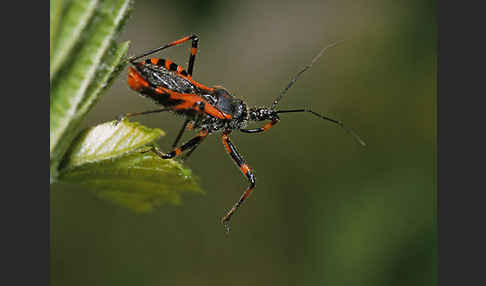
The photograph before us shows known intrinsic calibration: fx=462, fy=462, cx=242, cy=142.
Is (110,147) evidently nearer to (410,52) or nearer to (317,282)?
(317,282)

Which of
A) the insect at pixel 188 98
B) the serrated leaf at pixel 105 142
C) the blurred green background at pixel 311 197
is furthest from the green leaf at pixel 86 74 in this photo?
the blurred green background at pixel 311 197

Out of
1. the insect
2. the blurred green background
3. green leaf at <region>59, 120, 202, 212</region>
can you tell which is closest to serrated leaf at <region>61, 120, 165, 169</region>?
green leaf at <region>59, 120, 202, 212</region>

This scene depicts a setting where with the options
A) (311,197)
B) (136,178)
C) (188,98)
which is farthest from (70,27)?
(311,197)

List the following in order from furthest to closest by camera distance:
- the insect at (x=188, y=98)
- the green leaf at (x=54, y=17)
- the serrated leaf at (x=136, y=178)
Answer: the insect at (x=188, y=98) < the serrated leaf at (x=136, y=178) < the green leaf at (x=54, y=17)

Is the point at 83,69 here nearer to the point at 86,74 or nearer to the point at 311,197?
the point at 86,74

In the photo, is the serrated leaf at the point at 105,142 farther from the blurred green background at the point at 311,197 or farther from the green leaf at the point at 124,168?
the blurred green background at the point at 311,197
